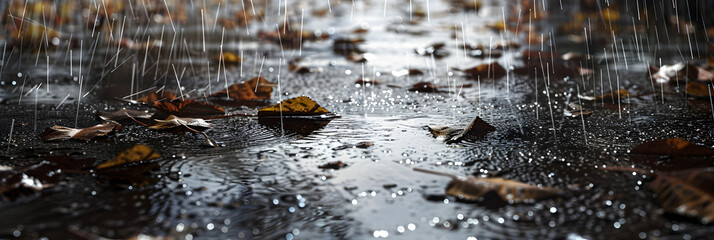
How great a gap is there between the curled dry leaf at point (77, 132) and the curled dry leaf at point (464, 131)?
102 cm

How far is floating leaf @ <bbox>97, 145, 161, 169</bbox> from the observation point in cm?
189

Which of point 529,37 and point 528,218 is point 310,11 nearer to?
point 529,37

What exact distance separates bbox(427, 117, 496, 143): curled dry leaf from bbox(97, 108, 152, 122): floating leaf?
3.36 feet

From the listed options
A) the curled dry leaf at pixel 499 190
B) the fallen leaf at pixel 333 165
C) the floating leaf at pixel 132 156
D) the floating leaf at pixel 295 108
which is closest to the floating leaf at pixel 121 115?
the floating leaf at pixel 295 108

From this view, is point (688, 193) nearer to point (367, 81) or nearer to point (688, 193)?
point (688, 193)

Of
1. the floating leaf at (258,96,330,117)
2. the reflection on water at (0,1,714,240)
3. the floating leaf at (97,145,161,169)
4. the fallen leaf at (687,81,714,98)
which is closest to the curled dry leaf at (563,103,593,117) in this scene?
the reflection on water at (0,1,714,240)

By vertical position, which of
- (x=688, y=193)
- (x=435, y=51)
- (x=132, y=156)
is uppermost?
(x=435, y=51)

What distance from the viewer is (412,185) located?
1.76 m

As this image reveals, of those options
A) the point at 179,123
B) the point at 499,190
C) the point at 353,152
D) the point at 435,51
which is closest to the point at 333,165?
the point at 353,152

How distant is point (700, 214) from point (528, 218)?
34 centimetres

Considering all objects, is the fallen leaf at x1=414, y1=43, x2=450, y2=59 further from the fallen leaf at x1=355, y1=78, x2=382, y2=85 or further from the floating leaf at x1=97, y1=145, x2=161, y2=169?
the floating leaf at x1=97, y1=145, x2=161, y2=169

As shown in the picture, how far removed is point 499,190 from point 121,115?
1478mm

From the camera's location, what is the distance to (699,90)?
307cm

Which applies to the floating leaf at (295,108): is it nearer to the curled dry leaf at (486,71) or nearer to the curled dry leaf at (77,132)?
the curled dry leaf at (77,132)
